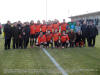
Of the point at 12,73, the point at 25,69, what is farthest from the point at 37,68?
the point at 12,73

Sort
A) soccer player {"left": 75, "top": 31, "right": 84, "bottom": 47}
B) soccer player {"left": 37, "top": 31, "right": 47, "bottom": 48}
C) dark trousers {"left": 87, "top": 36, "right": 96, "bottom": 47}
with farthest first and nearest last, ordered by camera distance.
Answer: dark trousers {"left": 87, "top": 36, "right": 96, "bottom": 47}
soccer player {"left": 75, "top": 31, "right": 84, "bottom": 47}
soccer player {"left": 37, "top": 31, "right": 47, "bottom": 48}

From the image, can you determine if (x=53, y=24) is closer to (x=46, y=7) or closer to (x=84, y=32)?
(x=84, y=32)

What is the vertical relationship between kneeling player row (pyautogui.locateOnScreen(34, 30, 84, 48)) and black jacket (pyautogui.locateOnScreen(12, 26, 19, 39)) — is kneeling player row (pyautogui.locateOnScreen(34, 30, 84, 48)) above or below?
below

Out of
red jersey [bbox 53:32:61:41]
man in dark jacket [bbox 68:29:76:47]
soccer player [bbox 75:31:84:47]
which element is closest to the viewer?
red jersey [bbox 53:32:61:41]

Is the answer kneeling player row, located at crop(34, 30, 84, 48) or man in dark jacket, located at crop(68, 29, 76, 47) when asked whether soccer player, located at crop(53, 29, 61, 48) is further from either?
man in dark jacket, located at crop(68, 29, 76, 47)

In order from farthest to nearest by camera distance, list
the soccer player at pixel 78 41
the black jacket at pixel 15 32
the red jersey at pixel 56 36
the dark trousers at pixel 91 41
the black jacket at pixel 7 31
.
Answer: the dark trousers at pixel 91 41, the soccer player at pixel 78 41, the red jersey at pixel 56 36, the black jacket at pixel 15 32, the black jacket at pixel 7 31

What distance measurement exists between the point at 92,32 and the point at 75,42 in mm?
1433

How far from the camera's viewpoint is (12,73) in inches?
269

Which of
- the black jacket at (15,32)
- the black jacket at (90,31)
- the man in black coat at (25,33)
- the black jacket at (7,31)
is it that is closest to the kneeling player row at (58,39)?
the man in black coat at (25,33)

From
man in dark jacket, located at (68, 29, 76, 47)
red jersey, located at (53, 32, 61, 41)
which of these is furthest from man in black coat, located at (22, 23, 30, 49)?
man in dark jacket, located at (68, 29, 76, 47)

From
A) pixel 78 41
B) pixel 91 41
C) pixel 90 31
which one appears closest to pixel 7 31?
pixel 78 41

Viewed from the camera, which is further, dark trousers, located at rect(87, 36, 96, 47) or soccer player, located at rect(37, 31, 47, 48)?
dark trousers, located at rect(87, 36, 96, 47)

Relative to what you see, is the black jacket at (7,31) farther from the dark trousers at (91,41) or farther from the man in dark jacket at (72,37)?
the dark trousers at (91,41)

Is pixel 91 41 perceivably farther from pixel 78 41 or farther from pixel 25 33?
pixel 25 33
